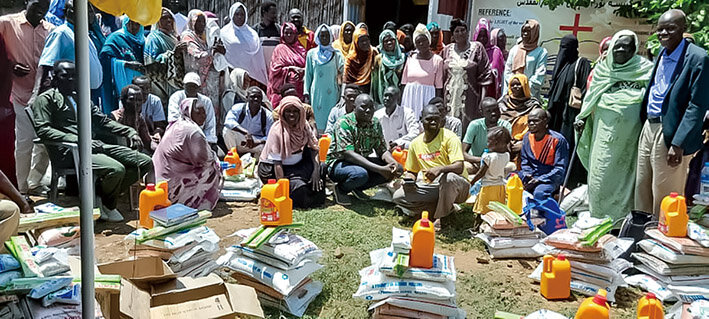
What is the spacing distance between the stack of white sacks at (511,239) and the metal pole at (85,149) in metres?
3.31

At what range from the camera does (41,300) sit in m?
2.23

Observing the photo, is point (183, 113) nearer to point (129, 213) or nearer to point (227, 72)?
point (129, 213)

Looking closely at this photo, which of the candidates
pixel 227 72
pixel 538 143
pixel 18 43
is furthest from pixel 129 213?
pixel 538 143

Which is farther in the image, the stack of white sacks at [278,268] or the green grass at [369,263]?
the green grass at [369,263]

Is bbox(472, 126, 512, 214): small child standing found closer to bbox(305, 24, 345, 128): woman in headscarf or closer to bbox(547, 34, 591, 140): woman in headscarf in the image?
bbox(547, 34, 591, 140): woman in headscarf

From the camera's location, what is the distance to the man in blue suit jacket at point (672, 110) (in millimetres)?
4277

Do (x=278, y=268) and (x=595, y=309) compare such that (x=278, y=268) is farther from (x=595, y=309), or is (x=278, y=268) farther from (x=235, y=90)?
(x=235, y=90)

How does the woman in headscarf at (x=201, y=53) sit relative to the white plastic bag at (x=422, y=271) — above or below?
above

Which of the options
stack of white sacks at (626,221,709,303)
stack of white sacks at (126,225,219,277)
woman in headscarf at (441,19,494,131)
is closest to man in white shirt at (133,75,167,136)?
stack of white sacks at (126,225,219,277)

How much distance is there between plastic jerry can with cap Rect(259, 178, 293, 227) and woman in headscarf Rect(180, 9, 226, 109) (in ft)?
13.0

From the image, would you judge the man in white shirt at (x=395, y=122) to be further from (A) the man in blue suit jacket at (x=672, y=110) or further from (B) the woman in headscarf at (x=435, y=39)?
(A) the man in blue suit jacket at (x=672, y=110)

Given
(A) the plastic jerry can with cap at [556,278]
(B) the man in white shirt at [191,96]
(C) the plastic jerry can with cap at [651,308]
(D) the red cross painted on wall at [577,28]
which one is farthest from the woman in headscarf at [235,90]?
(D) the red cross painted on wall at [577,28]

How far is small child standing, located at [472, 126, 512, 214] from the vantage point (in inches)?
198

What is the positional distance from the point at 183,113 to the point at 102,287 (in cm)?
361
